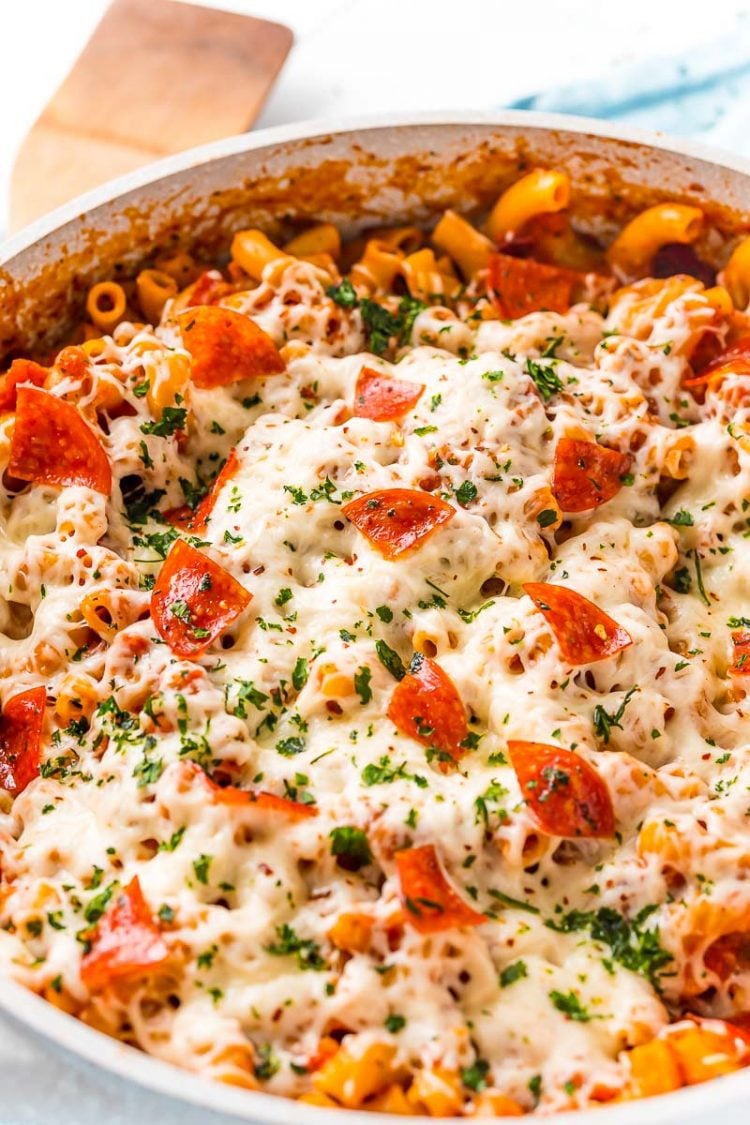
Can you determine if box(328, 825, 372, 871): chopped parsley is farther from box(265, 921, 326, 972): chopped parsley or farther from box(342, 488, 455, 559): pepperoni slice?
box(342, 488, 455, 559): pepperoni slice

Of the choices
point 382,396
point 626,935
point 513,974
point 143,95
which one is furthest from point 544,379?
point 143,95

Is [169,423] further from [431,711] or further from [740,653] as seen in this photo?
[740,653]

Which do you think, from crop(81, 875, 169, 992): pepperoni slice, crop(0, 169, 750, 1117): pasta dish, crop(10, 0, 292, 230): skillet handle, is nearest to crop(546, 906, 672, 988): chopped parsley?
crop(0, 169, 750, 1117): pasta dish

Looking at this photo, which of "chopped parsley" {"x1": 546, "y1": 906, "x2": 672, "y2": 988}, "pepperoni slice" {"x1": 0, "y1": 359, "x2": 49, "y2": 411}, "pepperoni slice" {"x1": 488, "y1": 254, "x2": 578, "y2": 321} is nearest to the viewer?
"chopped parsley" {"x1": 546, "y1": 906, "x2": 672, "y2": 988}

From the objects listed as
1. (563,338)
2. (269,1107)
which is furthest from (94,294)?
(269,1107)

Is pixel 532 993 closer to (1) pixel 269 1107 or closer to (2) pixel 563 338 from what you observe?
(1) pixel 269 1107

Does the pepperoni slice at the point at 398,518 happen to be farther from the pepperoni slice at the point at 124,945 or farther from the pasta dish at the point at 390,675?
the pepperoni slice at the point at 124,945
